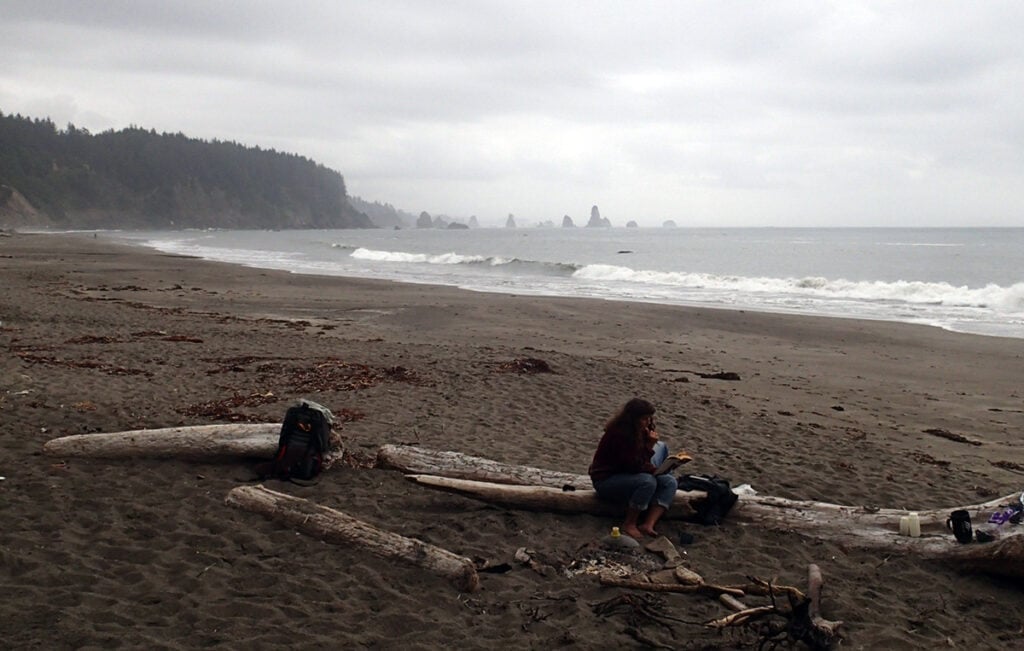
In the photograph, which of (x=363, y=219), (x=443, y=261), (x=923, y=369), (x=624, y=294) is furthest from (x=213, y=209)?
(x=923, y=369)

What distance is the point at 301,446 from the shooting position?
20.2ft

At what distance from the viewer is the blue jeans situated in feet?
18.1

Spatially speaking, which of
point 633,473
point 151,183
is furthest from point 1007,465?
point 151,183

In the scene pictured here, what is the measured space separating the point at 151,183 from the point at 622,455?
158800 millimetres

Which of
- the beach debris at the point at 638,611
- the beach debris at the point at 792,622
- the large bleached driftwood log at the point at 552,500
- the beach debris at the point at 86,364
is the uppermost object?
the beach debris at the point at 86,364

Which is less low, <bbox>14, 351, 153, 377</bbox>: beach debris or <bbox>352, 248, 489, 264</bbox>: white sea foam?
<bbox>352, 248, 489, 264</bbox>: white sea foam

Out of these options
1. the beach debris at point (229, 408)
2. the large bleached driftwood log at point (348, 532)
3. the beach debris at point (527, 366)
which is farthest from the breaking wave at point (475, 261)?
the large bleached driftwood log at point (348, 532)

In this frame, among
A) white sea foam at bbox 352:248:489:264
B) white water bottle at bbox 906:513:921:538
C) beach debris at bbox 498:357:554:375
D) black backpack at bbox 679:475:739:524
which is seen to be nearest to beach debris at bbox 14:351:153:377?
beach debris at bbox 498:357:554:375

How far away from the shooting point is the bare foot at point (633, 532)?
5414mm

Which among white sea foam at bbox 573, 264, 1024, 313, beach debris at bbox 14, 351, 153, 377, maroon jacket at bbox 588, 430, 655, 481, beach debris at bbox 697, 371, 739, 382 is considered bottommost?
beach debris at bbox 14, 351, 153, 377

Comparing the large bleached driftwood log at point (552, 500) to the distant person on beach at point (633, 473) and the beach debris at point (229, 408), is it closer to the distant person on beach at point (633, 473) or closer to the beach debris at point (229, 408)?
the distant person on beach at point (633, 473)

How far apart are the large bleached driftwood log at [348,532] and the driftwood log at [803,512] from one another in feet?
3.46

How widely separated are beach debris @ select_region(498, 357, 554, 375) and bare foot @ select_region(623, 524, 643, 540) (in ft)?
18.9

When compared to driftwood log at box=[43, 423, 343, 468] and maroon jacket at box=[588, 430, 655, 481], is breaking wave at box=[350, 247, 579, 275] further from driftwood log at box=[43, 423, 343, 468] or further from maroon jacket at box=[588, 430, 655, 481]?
maroon jacket at box=[588, 430, 655, 481]
